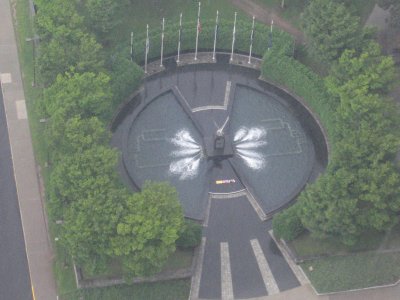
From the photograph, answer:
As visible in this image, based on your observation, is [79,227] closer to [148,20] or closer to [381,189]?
[381,189]

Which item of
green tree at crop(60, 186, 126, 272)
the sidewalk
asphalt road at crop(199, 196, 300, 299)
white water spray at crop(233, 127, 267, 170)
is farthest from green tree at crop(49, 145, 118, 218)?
white water spray at crop(233, 127, 267, 170)

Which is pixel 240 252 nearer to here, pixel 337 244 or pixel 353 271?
pixel 337 244

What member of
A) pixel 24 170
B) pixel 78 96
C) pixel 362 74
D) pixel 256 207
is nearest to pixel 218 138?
pixel 256 207

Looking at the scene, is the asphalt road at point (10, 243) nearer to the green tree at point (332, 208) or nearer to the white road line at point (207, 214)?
the white road line at point (207, 214)

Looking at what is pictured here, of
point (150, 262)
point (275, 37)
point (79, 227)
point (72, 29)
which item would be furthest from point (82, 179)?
point (275, 37)

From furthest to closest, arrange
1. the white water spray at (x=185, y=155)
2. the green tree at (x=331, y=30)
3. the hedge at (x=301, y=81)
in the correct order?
the hedge at (x=301, y=81)
the green tree at (x=331, y=30)
the white water spray at (x=185, y=155)

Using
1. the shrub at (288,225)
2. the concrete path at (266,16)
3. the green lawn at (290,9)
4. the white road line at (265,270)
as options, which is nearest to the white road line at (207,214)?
the white road line at (265,270)

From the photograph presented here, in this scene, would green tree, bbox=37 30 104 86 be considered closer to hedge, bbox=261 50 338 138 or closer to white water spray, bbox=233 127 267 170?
white water spray, bbox=233 127 267 170
